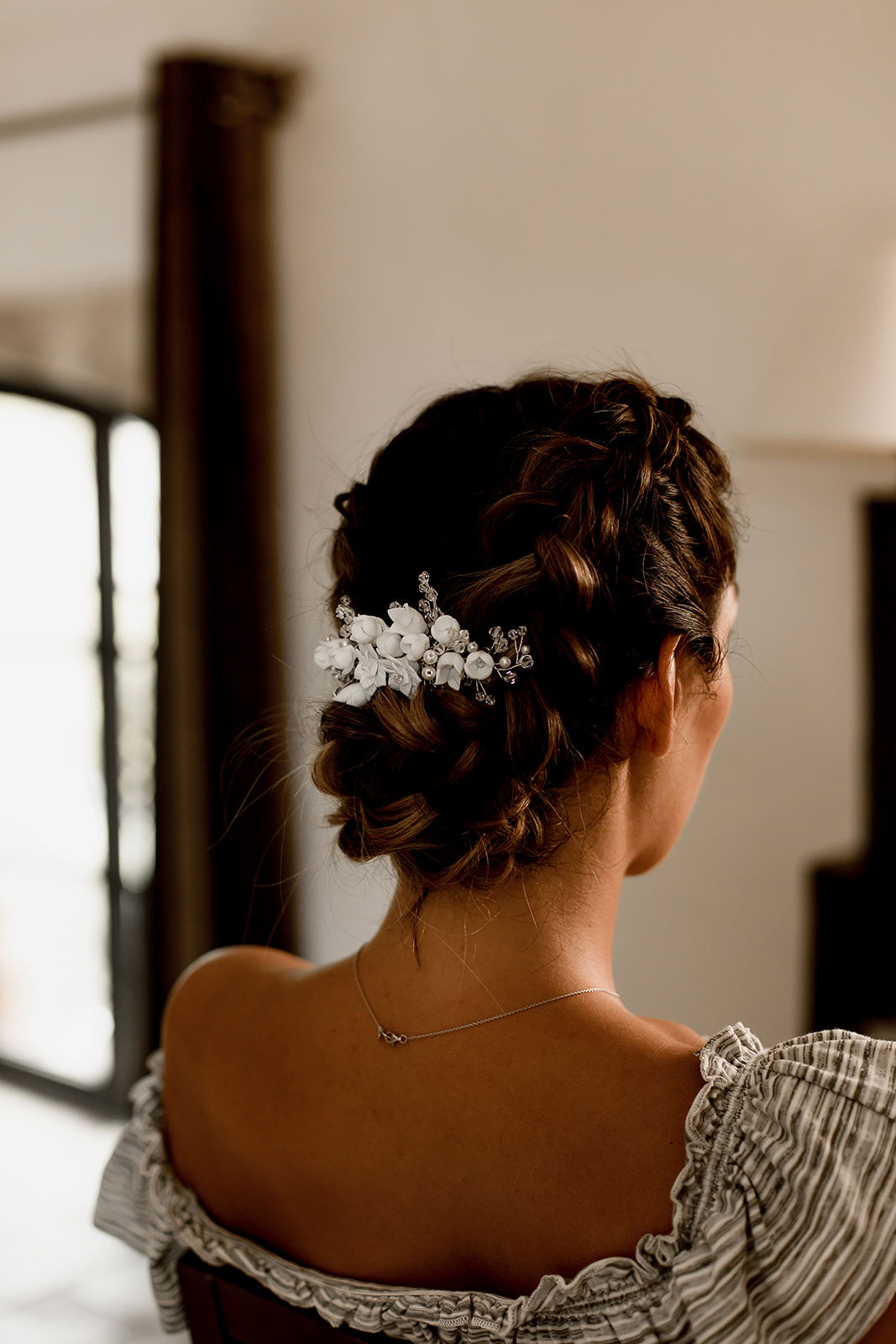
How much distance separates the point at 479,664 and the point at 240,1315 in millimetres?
553

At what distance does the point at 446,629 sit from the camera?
917mm

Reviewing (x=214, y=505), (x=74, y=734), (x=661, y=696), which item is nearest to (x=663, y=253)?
(x=214, y=505)

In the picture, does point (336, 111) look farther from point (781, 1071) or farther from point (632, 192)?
point (781, 1071)

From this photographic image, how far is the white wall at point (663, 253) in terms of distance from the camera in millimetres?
1802

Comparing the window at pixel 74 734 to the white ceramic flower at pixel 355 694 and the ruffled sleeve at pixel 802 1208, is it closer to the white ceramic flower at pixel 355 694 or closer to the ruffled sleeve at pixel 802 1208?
the white ceramic flower at pixel 355 694

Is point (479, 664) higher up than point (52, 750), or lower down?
higher up

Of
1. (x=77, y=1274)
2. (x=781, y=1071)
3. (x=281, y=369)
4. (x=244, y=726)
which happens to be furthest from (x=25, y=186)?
(x=781, y=1071)

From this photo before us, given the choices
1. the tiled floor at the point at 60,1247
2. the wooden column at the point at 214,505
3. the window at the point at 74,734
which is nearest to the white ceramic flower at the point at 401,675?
the wooden column at the point at 214,505

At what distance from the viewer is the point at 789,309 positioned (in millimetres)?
1813

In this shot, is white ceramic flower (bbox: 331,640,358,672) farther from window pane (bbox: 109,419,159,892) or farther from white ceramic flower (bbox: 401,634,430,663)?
window pane (bbox: 109,419,159,892)

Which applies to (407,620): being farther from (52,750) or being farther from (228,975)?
(52,750)

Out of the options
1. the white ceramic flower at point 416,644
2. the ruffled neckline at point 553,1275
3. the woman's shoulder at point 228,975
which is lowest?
the ruffled neckline at point 553,1275

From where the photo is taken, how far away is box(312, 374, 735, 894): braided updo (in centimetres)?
90

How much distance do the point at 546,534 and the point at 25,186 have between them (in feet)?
8.24
